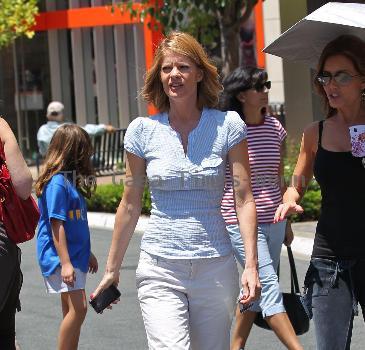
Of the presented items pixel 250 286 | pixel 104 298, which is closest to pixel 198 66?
pixel 250 286

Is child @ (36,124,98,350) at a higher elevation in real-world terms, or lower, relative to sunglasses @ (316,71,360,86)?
lower

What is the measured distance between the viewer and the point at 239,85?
698 centimetres

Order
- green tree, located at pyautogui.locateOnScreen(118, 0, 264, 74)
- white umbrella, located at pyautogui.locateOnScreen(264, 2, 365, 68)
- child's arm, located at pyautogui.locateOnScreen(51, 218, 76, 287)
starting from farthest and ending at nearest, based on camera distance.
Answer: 1. green tree, located at pyautogui.locateOnScreen(118, 0, 264, 74)
2. child's arm, located at pyautogui.locateOnScreen(51, 218, 76, 287)
3. white umbrella, located at pyautogui.locateOnScreen(264, 2, 365, 68)

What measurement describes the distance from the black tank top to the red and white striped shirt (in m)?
1.78

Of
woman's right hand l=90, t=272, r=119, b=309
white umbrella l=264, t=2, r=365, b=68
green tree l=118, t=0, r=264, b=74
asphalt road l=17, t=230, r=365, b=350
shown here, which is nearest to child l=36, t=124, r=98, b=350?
asphalt road l=17, t=230, r=365, b=350

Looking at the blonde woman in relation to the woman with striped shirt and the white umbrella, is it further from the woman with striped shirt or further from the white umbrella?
the woman with striped shirt

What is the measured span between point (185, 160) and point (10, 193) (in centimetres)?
96

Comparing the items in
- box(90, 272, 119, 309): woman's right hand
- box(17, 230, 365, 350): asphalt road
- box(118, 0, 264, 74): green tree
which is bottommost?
box(17, 230, 365, 350): asphalt road

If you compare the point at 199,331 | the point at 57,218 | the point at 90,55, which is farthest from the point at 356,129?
the point at 90,55

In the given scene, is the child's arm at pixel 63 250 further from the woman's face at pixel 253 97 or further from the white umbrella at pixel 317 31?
the white umbrella at pixel 317 31

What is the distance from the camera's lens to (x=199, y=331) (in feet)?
15.9

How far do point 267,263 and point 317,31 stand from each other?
1.77 m

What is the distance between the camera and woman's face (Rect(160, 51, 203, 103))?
4.94 m

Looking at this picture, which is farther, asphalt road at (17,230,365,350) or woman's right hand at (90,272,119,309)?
asphalt road at (17,230,365,350)
